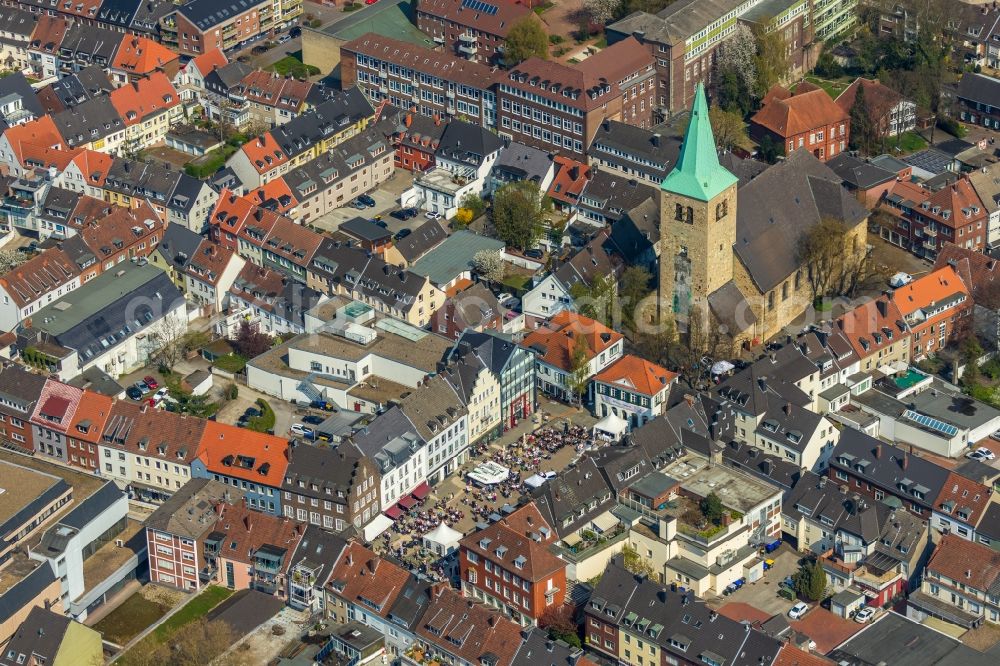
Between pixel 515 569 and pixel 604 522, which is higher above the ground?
pixel 515 569

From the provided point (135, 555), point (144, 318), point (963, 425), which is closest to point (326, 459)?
point (135, 555)

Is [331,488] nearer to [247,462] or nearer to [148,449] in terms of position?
[247,462]

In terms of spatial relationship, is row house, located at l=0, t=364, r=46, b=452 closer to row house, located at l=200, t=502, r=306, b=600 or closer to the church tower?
row house, located at l=200, t=502, r=306, b=600

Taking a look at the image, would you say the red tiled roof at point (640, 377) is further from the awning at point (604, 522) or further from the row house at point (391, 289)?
the row house at point (391, 289)

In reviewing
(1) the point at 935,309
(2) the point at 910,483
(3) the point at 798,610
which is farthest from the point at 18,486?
(1) the point at 935,309

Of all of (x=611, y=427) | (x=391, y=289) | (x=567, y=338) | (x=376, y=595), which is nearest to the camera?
(x=376, y=595)

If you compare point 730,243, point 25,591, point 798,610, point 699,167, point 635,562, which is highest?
point 699,167
